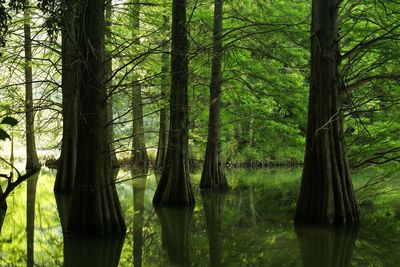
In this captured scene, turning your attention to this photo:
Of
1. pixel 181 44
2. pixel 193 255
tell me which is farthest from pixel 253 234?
pixel 181 44

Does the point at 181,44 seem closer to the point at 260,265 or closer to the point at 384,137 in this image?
the point at 384,137

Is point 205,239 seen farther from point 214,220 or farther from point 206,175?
point 206,175

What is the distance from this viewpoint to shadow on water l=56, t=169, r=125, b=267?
520cm

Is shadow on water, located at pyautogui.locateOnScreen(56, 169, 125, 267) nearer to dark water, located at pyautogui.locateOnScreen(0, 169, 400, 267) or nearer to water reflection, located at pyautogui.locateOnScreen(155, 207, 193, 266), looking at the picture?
dark water, located at pyautogui.locateOnScreen(0, 169, 400, 267)

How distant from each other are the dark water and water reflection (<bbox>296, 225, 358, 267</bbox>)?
0.01 m

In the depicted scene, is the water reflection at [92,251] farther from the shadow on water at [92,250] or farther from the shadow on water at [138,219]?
the shadow on water at [138,219]

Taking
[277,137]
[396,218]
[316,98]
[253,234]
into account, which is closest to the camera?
[253,234]

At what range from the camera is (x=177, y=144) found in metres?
9.63

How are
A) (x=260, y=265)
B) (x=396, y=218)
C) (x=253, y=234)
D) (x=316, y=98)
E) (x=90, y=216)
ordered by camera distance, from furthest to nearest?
(x=396, y=218)
(x=316, y=98)
(x=253, y=234)
(x=90, y=216)
(x=260, y=265)

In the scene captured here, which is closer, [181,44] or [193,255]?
[193,255]

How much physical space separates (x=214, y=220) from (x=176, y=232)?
1.17 m

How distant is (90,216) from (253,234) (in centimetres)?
237

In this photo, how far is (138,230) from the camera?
7.02 m

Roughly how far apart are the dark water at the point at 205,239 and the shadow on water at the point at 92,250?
11mm
